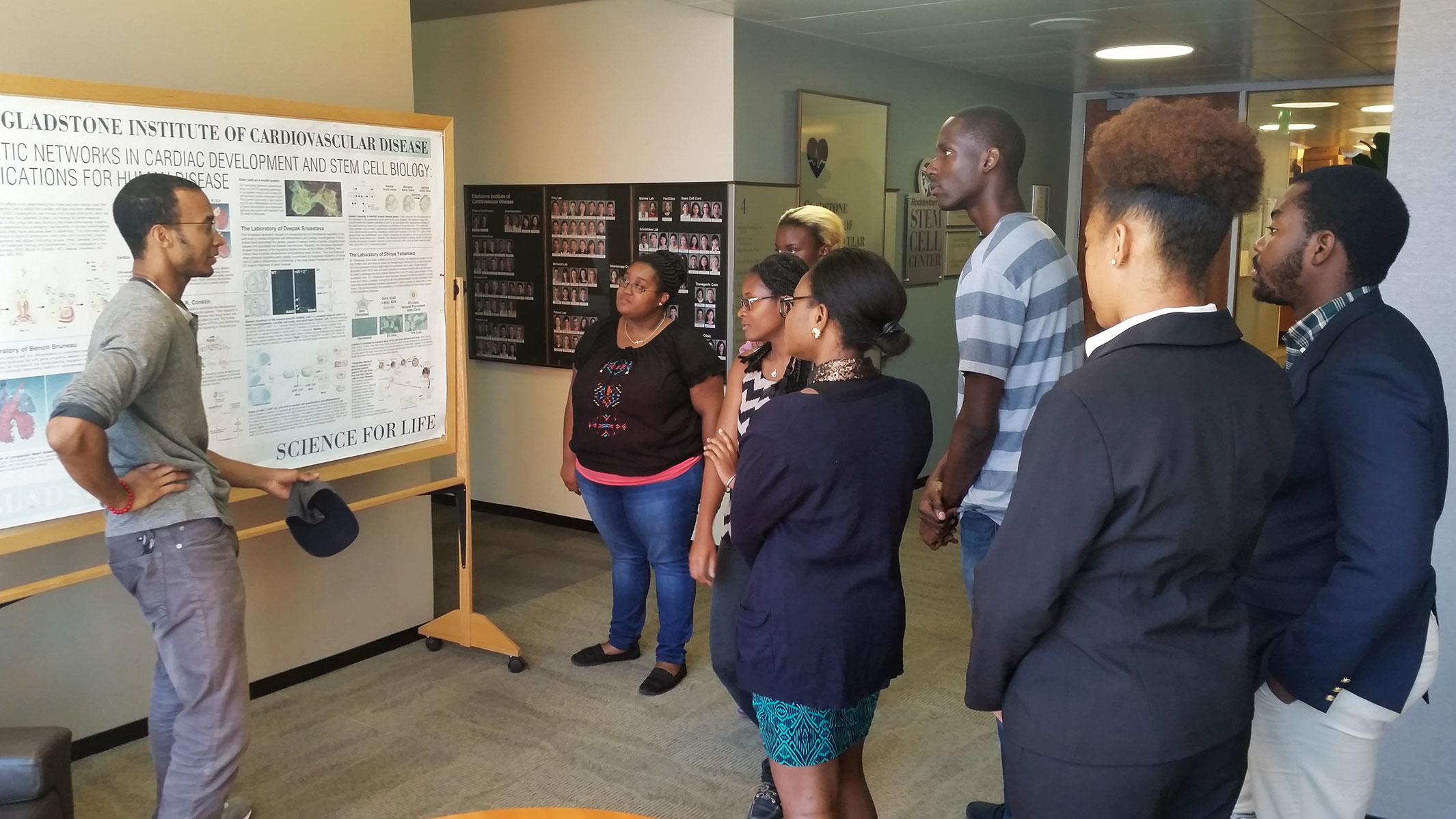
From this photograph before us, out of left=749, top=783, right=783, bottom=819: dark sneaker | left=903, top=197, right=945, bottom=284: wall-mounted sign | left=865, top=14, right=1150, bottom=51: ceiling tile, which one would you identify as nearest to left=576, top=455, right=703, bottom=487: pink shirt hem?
left=749, top=783, right=783, bottom=819: dark sneaker

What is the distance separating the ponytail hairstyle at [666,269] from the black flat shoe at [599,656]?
1383 mm

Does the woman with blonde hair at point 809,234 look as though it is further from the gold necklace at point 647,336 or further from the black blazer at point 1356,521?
the black blazer at point 1356,521

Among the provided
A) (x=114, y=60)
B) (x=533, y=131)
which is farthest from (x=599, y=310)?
(x=114, y=60)

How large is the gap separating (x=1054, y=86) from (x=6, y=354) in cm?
696

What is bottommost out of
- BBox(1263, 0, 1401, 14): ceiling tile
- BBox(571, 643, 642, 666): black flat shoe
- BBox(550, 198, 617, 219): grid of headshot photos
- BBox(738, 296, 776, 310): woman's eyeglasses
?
BBox(571, 643, 642, 666): black flat shoe

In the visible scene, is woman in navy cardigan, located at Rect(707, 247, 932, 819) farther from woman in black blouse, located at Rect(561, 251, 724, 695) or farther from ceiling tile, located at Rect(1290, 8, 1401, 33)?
ceiling tile, located at Rect(1290, 8, 1401, 33)

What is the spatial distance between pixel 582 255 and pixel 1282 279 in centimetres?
428

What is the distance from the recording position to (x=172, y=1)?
331 centimetres

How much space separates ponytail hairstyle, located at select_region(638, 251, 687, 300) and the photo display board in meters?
2.34

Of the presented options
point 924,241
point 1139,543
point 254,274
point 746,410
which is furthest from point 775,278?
point 924,241

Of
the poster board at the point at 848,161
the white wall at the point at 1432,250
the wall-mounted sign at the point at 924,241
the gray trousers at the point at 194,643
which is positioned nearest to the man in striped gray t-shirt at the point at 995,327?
the white wall at the point at 1432,250

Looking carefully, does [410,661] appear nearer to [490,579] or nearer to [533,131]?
[490,579]

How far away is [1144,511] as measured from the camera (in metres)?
1.37

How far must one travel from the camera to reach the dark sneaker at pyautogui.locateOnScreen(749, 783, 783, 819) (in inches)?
117
